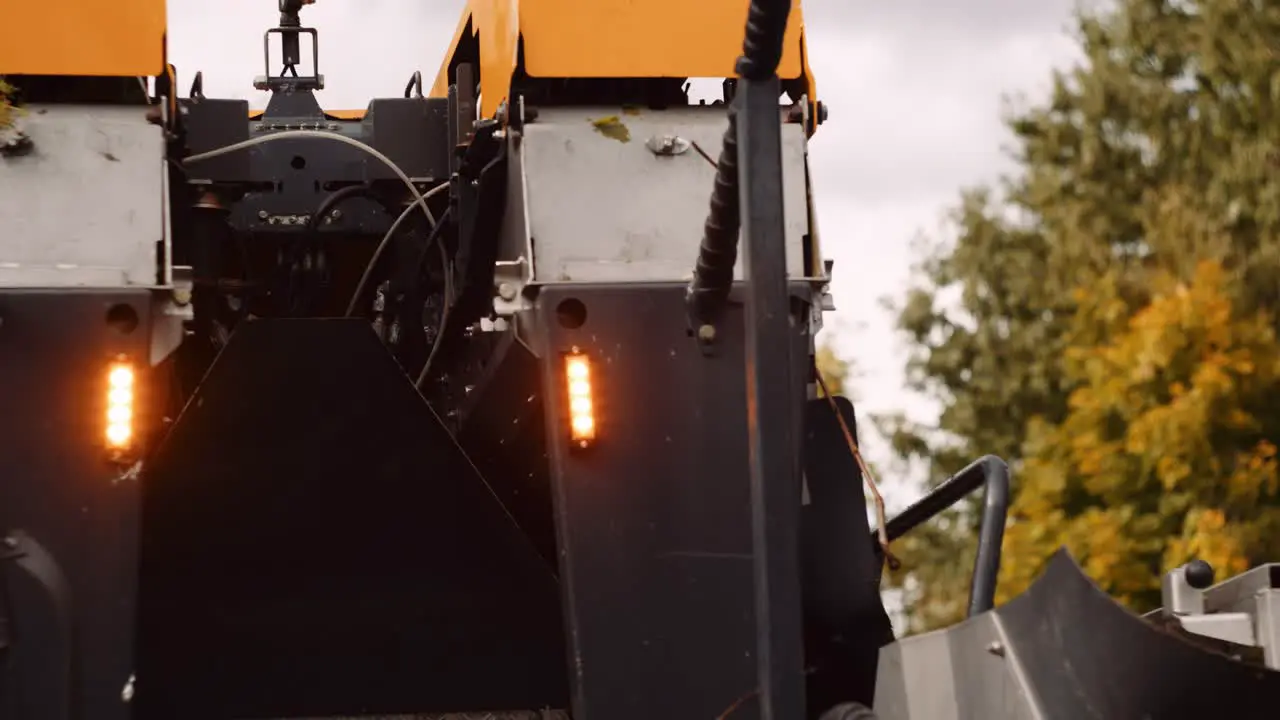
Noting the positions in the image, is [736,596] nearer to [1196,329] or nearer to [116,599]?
[116,599]

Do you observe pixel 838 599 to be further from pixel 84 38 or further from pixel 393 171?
pixel 84 38

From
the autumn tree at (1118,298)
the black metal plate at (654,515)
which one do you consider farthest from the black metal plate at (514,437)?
the autumn tree at (1118,298)

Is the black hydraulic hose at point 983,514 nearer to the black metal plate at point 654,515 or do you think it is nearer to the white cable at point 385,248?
the black metal plate at point 654,515

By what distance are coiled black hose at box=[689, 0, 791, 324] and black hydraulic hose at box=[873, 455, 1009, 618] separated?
0.77m

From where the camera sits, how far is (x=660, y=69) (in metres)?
5.54

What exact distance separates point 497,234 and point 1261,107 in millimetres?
20612

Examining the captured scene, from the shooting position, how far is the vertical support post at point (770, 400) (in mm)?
4570

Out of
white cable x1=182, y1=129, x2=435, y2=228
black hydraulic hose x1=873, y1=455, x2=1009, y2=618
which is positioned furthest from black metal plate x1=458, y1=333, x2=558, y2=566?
black hydraulic hose x1=873, y1=455, x2=1009, y2=618

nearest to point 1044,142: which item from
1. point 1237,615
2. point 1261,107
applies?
point 1261,107

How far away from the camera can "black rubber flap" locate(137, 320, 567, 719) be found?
5379 millimetres

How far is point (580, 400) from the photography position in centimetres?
523

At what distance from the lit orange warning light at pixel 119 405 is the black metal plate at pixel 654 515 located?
2.76 feet

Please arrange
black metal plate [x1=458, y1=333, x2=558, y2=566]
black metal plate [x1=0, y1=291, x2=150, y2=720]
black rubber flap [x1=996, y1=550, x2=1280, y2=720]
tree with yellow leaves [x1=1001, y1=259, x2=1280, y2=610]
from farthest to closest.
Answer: tree with yellow leaves [x1=1001, y1=259, x2=1280, y2=610] < black metal plate [x1=458, y1=333, x2=558, y2=566] < black metal plate [x1=0, y1=291, x2=150, y2=720] < black rubber flap [x1=996, y1=550, x2=1280, y2=720]

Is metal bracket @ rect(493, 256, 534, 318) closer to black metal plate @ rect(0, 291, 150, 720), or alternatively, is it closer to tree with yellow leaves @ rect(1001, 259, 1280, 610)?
black metal plate @ rect(0, 291, 150, 720)
